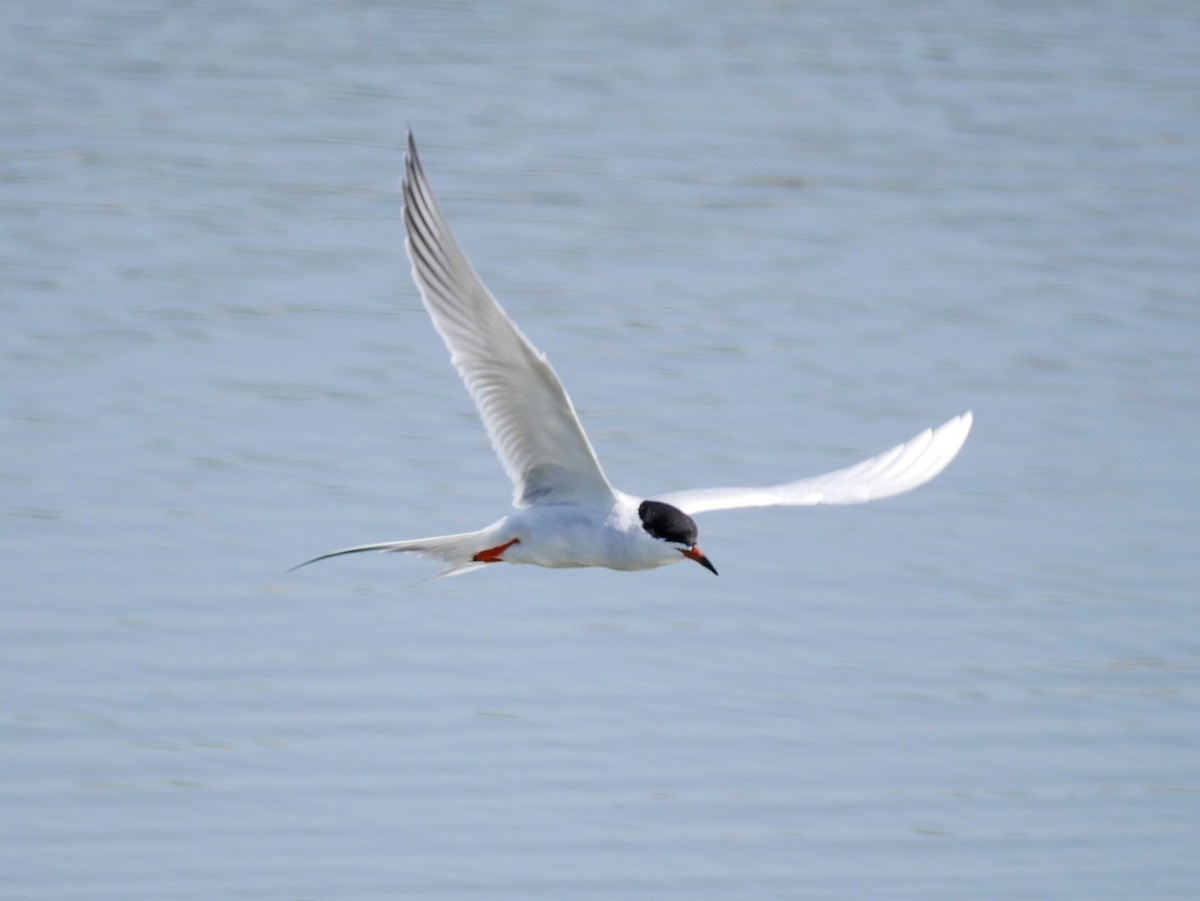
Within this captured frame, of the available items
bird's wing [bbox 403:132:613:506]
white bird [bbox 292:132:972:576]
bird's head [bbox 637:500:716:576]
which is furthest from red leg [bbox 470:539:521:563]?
bird's head [bbox 637:500:716:576]

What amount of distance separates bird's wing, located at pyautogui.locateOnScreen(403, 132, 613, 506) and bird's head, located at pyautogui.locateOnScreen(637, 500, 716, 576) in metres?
0.20

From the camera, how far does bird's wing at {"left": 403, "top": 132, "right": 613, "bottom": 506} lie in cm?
685

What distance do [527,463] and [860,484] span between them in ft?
4.60

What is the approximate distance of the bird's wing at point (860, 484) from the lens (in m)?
7.93

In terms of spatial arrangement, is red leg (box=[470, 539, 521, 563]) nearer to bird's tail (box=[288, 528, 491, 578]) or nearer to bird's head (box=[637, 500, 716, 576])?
bird's tail (box=[288, 528, 491, 578])

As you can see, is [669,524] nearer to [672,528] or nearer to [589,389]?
[672,528]

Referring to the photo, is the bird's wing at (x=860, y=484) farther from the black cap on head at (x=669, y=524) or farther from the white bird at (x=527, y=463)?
the black cap on head at (x=669, y=524)

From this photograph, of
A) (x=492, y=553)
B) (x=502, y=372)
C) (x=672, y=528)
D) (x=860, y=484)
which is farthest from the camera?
(x=860, y=484)

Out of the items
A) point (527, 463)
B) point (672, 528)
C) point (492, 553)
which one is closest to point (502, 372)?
point (527, 463)

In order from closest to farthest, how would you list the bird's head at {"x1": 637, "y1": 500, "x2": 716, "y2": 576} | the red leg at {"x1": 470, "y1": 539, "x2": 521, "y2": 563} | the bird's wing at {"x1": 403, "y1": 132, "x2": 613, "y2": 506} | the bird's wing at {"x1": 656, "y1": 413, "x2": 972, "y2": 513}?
1. the bird's wing at {"x1": 403, "y1": 132, "x2": 613, "y2": 506}
2. the bird's head at {"x1": 637, "y1": 500, "x2": 716, "y2": 576}
3. the red leg at {"x1": 470, "y1": 539, "x2": 521, "y2": 563}
4. the bird's wing at {"x1": 656, "y1": 413, "x2": 972, "y2": 513}

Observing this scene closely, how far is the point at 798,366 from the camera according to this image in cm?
1223

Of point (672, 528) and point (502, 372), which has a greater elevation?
point (502, 372)

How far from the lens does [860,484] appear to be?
830 cm

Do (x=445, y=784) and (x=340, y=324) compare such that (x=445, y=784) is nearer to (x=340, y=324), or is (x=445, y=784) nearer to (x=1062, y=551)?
(x=1062, y=551)
